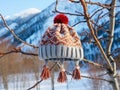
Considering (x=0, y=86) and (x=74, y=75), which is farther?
(x=0, y=86)

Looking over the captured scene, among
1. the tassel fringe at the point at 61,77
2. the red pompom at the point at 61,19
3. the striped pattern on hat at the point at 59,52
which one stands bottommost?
the tassel fringe at the point at 61,77

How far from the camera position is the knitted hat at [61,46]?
159 centimetres

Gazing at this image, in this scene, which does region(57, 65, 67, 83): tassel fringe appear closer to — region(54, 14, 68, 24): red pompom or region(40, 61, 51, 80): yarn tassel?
region(40, 61, 51, 80): yarn tassel

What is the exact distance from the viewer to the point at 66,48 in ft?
5.22

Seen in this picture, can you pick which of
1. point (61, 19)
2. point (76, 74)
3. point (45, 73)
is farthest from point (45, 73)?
point (61, 19)

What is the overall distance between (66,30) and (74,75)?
17 centimetres

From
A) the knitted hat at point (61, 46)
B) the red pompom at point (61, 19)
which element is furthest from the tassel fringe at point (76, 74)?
the red pompom at point (61, 19)

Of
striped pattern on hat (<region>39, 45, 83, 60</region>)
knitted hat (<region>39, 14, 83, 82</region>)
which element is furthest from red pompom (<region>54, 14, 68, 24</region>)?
striped pattern on hat (<region>39, 45, 83, 60</region>)

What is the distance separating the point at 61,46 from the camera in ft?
5.21

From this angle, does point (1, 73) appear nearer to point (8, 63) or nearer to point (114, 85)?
point (8, 63)

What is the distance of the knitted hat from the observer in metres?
1.59

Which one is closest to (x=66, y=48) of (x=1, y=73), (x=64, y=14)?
(x=64, y=14)

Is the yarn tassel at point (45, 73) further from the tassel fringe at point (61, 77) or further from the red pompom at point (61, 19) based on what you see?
the red pompom at point (61, 19)

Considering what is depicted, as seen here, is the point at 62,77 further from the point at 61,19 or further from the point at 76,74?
the point at 61,19
